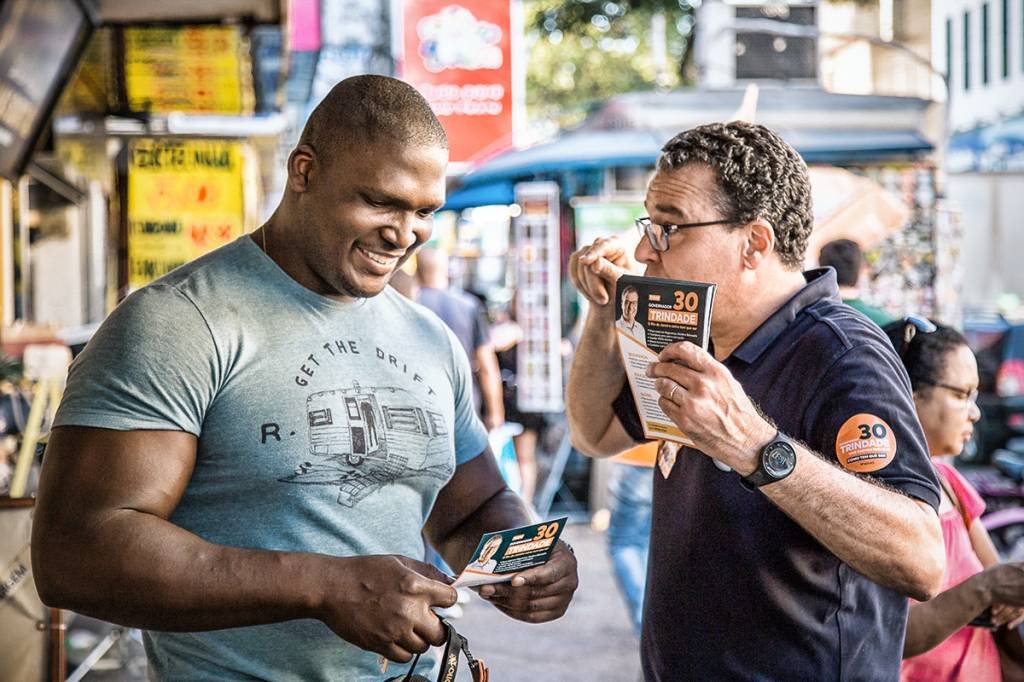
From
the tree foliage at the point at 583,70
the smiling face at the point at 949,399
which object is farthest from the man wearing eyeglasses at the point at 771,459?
the tree foliage at the point at 583,70

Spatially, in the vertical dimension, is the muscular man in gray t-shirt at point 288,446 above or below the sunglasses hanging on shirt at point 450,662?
above

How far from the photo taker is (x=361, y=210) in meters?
2.27

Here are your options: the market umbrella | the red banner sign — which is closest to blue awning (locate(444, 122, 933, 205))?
the red banner sign

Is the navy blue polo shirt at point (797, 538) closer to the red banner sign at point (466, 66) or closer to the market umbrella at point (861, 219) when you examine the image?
the market umbrella at point (861, 219)

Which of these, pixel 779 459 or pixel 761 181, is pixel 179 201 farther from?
pixel 779 459

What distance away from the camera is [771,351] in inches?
98.7

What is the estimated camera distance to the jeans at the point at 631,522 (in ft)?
22.2

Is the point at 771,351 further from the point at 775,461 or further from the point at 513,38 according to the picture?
the point at 513,38

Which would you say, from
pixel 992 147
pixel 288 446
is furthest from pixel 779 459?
pixel 992 147

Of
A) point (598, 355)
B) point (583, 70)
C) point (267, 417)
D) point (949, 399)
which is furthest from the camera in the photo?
point (583, 70)

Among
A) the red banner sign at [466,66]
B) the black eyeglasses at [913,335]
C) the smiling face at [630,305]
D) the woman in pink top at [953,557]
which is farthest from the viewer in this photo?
the red banner sign at [466,66]

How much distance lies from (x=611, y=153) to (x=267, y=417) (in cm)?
802

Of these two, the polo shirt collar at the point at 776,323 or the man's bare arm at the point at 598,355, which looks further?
the man's bare arm at the point at 598,355

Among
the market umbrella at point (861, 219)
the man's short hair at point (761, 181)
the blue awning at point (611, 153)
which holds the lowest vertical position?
the man's short hair at point (761, 181)
